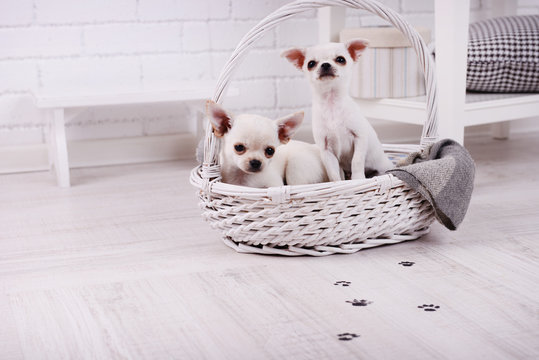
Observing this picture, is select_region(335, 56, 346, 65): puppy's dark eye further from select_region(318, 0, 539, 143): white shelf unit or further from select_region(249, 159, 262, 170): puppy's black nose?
select_region(318, 0, 539, 143): white shelf unit

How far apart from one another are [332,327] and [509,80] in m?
1.28

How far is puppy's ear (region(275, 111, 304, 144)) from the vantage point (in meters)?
1.27

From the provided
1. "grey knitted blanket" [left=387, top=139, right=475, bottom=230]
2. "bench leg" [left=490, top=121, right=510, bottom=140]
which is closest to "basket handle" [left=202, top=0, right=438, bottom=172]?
"grey knitted blanket" [left=387, top=139, right=475, bottom=230]

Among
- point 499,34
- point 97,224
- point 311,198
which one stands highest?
point 499,34

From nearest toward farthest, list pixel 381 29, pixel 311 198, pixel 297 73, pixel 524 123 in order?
1. pixel 311 198
2. pixel 381 29
3. pixel 297 73
4. pixel 524 123

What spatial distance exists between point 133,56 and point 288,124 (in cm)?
106

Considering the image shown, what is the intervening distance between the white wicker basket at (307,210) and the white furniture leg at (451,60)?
401mm

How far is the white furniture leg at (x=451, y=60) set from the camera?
1667 millimetres

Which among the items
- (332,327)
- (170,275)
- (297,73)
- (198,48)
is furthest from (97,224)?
(297,73)

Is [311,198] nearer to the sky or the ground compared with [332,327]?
nearer to the sky

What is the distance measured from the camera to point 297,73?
2367 mm

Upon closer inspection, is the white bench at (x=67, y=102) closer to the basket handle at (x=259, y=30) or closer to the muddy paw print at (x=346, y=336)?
the basket handle at (x=259, y=30)

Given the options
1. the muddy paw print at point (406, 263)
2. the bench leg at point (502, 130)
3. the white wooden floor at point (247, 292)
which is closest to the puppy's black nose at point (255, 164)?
the white wooden floor at point (247, 292)

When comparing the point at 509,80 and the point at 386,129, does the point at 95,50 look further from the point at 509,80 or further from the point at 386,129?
the point at 509,80
